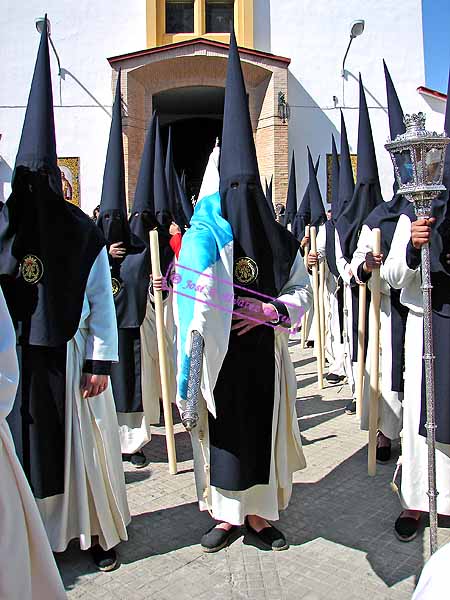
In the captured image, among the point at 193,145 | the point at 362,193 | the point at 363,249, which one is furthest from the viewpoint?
the point at 193,145

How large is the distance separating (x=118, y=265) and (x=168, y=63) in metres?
12.6

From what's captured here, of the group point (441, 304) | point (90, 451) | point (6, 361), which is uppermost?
point (441, 304)

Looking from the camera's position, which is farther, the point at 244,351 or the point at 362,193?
the point at 362,193

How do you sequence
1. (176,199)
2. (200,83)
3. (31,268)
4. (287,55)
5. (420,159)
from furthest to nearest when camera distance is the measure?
(287,55), (200,83), (176,199), (31,268), (420,159)

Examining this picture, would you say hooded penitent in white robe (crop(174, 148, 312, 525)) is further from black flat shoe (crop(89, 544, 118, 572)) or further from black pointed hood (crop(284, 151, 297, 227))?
black pointed hood (crop(284, 151, 297, 227))

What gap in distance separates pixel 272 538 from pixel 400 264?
6.16 feet

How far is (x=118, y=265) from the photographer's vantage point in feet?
16.8

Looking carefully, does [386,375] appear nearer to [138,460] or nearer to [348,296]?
[348,296]

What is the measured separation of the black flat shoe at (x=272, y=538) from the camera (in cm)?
352

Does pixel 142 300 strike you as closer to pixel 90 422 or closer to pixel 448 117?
pixel 90 422

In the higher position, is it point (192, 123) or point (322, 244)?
point (192, 123)

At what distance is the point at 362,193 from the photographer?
589 centimetres

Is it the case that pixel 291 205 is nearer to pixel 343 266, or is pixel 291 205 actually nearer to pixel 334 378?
pixel 334 378

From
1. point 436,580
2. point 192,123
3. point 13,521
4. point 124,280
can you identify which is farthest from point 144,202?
point 192,123
